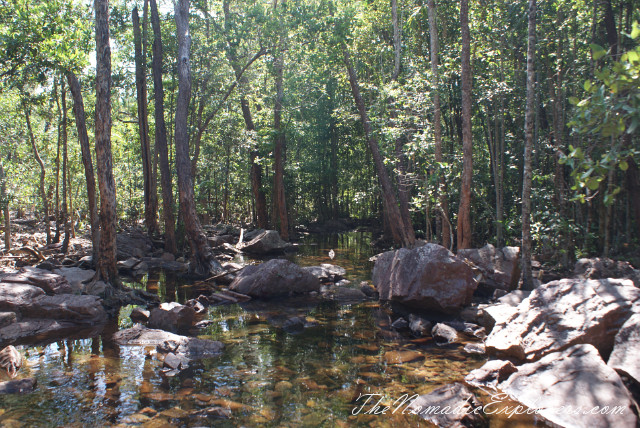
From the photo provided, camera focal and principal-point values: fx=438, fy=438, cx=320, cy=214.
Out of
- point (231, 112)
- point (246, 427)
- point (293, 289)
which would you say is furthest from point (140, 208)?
point (246, 427)

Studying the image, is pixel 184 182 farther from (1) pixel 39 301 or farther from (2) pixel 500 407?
(2) pixel 500 407

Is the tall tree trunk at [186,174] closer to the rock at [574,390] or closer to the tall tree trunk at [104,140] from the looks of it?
the tall tree trunk at [104,140]

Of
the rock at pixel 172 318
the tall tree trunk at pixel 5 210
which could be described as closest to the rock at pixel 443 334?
the rock at pixel 172 318

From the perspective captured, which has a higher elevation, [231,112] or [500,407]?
[231,112]

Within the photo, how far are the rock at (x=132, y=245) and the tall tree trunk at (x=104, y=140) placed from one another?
586 centimetres

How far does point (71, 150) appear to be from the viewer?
23312mm

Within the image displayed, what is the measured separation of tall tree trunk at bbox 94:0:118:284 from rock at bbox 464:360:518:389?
7.73 metres

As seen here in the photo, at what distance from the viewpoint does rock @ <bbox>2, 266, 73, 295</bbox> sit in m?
8.27

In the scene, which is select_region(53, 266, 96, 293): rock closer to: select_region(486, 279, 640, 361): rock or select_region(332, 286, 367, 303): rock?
select_region(332, 286, 367, 303): rock

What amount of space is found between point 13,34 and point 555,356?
991 centimetres

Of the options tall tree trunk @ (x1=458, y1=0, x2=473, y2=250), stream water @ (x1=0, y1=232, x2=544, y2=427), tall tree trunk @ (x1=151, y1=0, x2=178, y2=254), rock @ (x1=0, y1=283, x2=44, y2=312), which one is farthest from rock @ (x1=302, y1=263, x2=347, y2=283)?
tall tree trunk @ (x1=151, y1=0, x2=178, y2=254)

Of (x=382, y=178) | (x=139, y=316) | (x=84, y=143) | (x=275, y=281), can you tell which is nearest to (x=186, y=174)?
(x=84, y=143)

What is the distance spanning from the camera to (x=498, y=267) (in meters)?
9.44

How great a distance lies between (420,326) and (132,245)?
1264 cm
